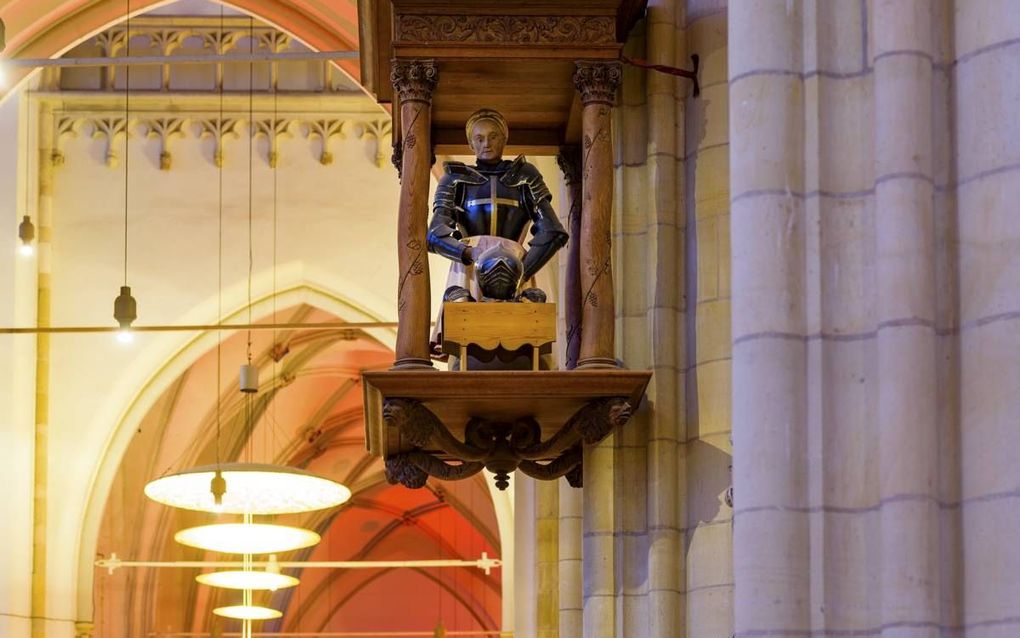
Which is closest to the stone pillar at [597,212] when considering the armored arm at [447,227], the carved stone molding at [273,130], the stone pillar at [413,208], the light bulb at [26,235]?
the armored arm at [447,227]

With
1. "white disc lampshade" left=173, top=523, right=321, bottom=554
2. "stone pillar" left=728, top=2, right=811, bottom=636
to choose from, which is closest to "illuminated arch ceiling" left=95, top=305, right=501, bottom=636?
"white disc lampshade" left=173, top=523, right=321, bottom=554

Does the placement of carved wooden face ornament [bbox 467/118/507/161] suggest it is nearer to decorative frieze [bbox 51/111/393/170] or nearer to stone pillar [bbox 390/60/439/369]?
stone pillar [bbox 390/60/439/369]

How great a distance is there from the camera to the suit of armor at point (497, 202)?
7.09 meters

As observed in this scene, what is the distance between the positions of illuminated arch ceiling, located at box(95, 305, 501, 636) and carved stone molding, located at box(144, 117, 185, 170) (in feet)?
6.10

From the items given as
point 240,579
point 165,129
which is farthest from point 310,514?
point 240,579

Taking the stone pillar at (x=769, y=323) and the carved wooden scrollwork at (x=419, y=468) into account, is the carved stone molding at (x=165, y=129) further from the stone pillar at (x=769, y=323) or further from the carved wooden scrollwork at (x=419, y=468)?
the stone pillar at (x=769, y=323)

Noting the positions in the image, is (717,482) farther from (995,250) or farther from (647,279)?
(995,250)

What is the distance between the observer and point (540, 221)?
7.11 meters

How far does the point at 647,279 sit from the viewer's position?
7.18 m

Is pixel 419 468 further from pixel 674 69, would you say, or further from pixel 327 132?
pixel 327 132

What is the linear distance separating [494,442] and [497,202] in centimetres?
80

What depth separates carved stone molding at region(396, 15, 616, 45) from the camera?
7.05 metres

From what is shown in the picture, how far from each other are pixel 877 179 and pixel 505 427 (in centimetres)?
206

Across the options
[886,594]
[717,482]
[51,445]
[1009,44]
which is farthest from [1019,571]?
[51,445]
